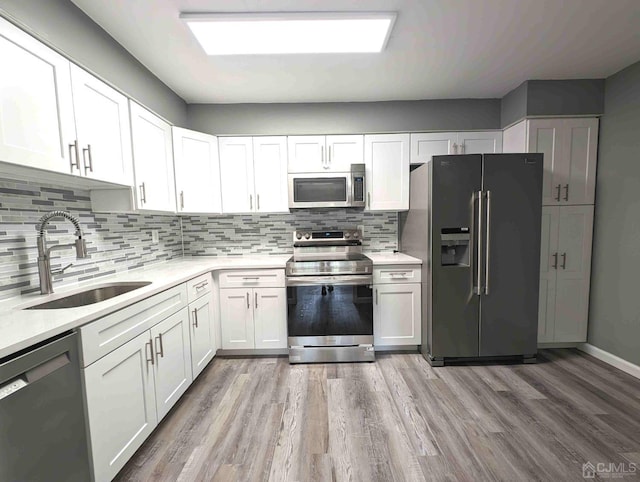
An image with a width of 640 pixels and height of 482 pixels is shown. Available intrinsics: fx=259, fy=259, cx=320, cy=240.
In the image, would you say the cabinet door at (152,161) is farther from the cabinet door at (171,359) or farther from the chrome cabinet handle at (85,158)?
the cabinet door at (171,359)

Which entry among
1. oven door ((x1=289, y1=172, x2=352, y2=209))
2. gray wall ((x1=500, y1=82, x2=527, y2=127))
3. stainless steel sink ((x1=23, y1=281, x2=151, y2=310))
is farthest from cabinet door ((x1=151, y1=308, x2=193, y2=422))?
gray wall ((x1=500, y1=82, x2=527, y2=127))

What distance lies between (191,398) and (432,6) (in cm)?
309

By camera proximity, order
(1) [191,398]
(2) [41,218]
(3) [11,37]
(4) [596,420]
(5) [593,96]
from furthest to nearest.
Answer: (5) [593,96]
(1) [191,398]
(4) [596,420]
(2) [41,218]
(3) [11,37]

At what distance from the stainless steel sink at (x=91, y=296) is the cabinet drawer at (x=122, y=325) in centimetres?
21

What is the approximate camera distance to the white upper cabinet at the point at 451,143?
2.73 meters

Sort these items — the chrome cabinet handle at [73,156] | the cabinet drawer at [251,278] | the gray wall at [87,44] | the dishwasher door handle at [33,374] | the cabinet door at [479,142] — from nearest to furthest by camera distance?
the dishwasher door handle at [33,374] → the gray wall at [87,44] → the chrome cabinet handle at [73,156] → the cabinet drawer at [251,278] → the cabinet door at [479,142]

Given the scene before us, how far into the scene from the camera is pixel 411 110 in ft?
9.00

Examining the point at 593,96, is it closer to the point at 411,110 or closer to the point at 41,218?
the point at 411,110

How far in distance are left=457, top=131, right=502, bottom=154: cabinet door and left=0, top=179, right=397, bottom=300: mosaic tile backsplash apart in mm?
1031

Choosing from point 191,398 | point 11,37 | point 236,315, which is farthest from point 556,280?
point 11,37

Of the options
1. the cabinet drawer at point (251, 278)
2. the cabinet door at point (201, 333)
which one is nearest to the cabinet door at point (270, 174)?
the cabinet drawer at point (251, 278)

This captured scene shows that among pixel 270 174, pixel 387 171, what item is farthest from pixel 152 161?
pixel 387 171

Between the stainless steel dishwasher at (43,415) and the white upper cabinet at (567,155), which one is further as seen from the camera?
the white upper cabinet at (567,155)

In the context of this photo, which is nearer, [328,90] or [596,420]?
[596,420]
